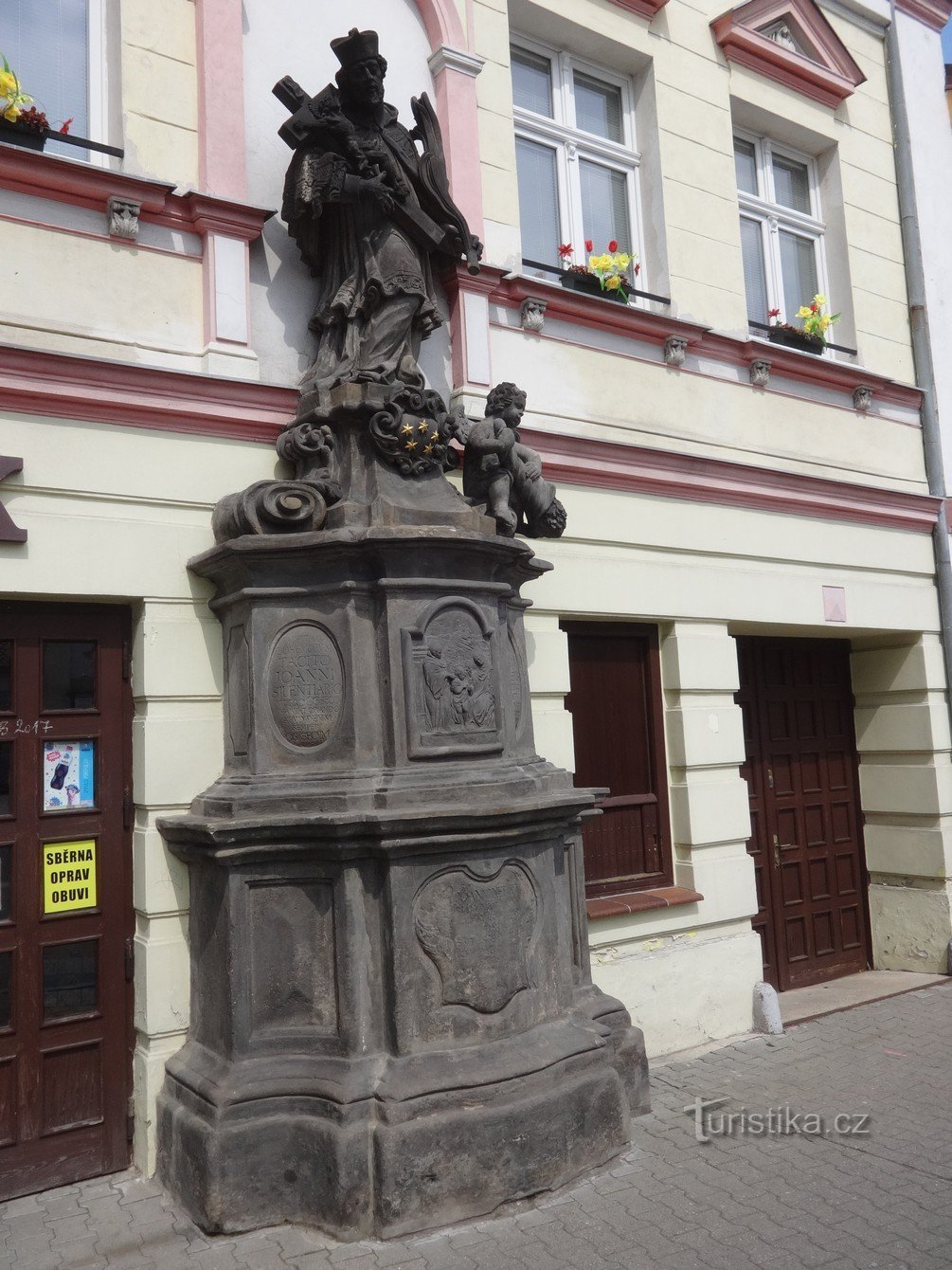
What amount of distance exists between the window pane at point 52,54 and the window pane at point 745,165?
4839 mm

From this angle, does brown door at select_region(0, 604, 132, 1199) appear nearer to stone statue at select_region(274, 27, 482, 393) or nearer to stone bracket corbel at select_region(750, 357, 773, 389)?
stone statue at select_region(274, 27, 482, 393)

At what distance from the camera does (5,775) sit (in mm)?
4371

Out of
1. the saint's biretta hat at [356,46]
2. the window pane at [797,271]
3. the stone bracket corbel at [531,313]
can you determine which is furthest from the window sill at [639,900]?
the window pane at [797,271]

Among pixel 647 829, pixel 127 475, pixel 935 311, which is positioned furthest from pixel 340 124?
pixel 935 311

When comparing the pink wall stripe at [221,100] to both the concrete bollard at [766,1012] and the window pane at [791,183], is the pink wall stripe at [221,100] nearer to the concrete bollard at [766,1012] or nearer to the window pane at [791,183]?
the window pane at [791,183]

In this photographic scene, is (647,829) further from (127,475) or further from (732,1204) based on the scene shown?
(127,475)

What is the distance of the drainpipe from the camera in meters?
8.08

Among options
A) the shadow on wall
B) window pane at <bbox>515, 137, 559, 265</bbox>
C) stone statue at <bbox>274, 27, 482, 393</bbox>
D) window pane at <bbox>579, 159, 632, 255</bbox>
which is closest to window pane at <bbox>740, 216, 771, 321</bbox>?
window pane at <bbox>579, 159, 632, 255</bbox>

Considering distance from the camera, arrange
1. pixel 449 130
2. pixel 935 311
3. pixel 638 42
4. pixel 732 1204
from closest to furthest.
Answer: pixel 732 1204, pixel 449 130, pixel 638 42, pixel 935 311

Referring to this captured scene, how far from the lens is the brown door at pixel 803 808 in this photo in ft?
24.5

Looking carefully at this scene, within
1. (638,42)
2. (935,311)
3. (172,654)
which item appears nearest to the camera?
(172,654)

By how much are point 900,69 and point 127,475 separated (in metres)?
7.48

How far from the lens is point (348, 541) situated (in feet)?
14.3

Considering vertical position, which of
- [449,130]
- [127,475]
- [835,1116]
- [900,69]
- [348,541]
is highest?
[900,69]
